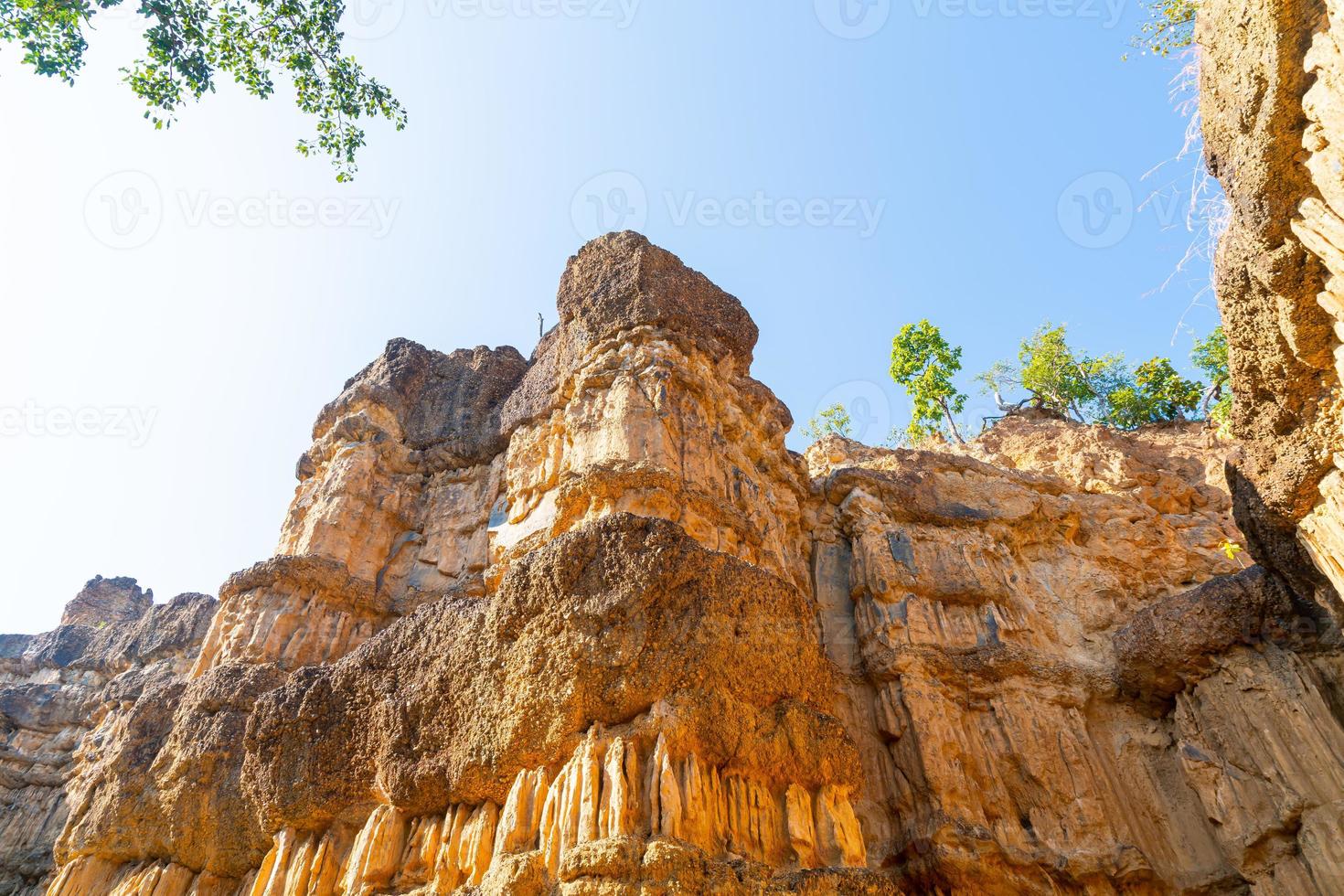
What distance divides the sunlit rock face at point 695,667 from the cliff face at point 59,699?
41.4 inches

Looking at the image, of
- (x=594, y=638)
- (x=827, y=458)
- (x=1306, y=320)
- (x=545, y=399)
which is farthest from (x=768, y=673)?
(x=827, y=458)

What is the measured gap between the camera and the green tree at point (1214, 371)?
72.4 feet

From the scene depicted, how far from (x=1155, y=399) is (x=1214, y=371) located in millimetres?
2146

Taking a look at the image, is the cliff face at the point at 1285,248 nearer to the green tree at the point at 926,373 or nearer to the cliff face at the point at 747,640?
the cliff face at the point at 747,640

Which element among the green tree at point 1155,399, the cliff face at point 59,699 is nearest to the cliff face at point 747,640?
the cliff face at point 59,699

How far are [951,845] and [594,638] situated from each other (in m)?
7.22

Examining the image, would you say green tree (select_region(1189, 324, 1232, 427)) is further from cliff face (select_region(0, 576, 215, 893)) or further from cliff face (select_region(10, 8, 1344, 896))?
cliff face (select_region(0, 576, 215, 893))

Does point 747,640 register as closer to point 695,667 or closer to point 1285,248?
point 695,667

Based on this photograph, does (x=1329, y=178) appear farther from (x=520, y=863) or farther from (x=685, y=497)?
(x=520, y=863)

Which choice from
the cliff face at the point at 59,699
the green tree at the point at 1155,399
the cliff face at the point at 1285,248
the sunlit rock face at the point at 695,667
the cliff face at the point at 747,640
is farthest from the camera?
the green tree at the point at 1155,399

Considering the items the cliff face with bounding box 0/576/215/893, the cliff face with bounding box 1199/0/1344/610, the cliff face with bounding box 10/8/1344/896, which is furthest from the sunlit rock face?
the cliff face with bounding box 1199/0/1344/610

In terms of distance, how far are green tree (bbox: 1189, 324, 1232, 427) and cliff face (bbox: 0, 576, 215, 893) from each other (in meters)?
27.7

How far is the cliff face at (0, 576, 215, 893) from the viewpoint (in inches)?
821

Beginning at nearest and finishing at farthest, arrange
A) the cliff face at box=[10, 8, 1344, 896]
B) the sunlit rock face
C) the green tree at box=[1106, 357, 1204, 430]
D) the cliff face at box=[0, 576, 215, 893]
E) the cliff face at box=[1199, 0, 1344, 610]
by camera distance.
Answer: the cliff face at box=[1199, 0, 1344, 610] → the cliff face at box=[10, 8, 1344, 896] → the sunlit rock face → the cliff face at box=[0, 576, 215, 893] → the green tree at box=[1106, 357, 1204, 430]
